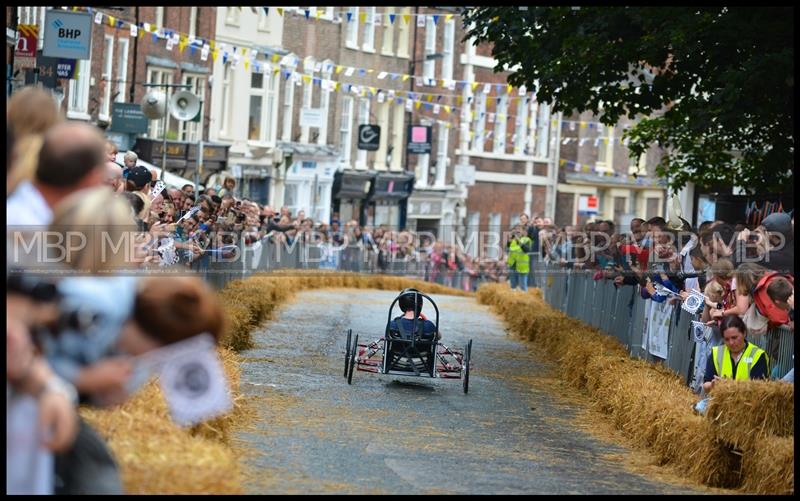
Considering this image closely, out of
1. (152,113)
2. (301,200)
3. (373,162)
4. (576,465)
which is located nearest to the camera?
(576,465)

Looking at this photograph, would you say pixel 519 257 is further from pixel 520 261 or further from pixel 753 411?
pixel 753 411

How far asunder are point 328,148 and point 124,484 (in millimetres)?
50834

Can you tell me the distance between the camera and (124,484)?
27.2 feet

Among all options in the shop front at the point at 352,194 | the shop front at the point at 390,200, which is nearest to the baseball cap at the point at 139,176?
the shop front at the point at 352,194

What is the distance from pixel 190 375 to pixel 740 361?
25.5ft

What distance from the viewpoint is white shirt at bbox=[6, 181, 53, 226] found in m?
7.02

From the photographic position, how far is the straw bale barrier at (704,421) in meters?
11.9

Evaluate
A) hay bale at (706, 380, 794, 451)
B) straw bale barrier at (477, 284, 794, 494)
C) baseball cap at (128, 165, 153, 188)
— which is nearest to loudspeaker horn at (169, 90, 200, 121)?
straw bale barrier at (477, 284, 794, 494)

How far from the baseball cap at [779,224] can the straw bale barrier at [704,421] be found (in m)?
1.84

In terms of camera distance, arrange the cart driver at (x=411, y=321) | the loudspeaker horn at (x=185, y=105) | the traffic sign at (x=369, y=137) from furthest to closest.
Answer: the traffic sign at (x=369, y=137)
the loudspeaker horn at (x=185, y=105)
the cart driver at (x=411, y=321)

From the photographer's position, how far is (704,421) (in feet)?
42.7

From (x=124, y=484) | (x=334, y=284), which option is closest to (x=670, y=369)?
(x=124, y=484)

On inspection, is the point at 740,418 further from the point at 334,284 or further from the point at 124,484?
the point at 334,284

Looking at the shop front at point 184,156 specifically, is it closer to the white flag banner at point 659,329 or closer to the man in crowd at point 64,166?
the white flag banner at point 659,329
